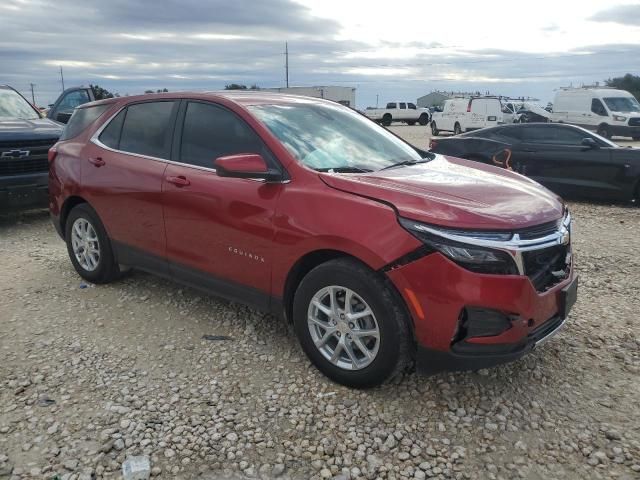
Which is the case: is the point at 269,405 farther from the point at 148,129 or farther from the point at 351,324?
the point at 148,129

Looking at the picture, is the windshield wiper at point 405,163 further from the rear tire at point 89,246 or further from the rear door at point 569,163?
the rear door at point 569,163

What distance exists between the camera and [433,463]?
2672 millimetres

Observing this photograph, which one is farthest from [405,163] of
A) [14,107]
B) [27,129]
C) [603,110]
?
[603,110]

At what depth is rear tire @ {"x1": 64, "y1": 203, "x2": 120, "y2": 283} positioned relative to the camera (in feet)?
15.8

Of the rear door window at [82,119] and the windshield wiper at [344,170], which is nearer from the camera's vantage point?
the windshield wiper at [344,170]

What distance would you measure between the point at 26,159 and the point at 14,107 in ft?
6.09

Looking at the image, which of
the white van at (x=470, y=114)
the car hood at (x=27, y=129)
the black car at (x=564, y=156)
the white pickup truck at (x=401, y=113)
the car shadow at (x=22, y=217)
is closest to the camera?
the car hood at (x=27, y=129)

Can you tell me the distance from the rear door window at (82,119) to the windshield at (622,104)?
23.6 meters

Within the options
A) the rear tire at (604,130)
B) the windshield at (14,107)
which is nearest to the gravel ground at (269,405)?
the windshield at (14,107)

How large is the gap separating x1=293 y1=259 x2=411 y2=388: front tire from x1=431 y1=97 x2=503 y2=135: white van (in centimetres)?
2478

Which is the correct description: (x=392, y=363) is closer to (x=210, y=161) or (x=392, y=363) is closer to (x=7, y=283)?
(x=210, y=161)

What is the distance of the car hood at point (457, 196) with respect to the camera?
285 cm

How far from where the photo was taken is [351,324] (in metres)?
3.11

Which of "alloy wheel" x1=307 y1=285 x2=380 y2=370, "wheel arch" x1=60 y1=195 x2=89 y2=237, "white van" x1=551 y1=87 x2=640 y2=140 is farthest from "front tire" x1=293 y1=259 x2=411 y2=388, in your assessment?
"white van" x1=551 y1=87 x2=640 y2=140
